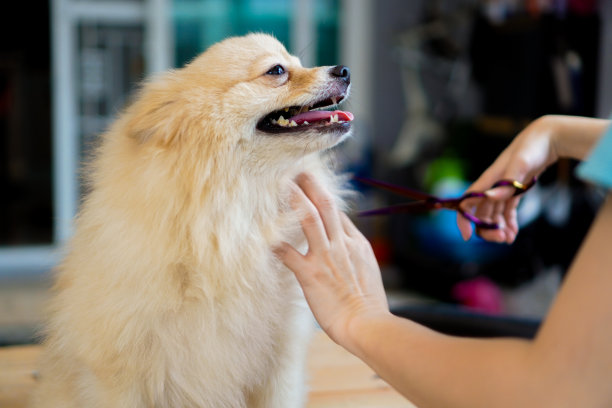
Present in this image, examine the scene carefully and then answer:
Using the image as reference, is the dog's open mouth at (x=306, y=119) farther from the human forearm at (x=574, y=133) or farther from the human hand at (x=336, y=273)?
the human forearm at (x=574, y=133)

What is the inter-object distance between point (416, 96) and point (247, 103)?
4.25 m

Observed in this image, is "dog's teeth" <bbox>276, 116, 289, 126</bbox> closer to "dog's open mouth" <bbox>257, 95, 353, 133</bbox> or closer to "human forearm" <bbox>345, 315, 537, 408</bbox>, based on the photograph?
"dog's open mouth" <bbox>257, 95, 353, 133</bbox>

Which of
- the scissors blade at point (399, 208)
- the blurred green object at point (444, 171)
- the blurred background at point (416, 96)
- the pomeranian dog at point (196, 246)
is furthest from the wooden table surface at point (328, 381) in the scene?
the blurred green object at point (444, 171)

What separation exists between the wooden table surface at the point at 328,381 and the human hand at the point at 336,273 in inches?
23.4

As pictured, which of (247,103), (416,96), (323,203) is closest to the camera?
(323,203)

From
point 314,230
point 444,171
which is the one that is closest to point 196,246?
point 314,230

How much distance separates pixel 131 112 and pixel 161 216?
0.92 feet

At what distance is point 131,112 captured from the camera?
132cm

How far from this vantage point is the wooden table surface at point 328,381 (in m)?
1.54

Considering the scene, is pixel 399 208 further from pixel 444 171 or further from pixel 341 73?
pixel 444 171

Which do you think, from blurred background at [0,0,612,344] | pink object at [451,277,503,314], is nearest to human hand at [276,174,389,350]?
blurred background at [0,0,612,344]

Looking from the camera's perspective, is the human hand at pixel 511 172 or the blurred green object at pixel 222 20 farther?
the blurred green object at pixel 222 20

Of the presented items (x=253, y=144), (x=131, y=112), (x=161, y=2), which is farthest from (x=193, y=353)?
(x=161, y=2)

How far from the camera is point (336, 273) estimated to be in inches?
39.5
